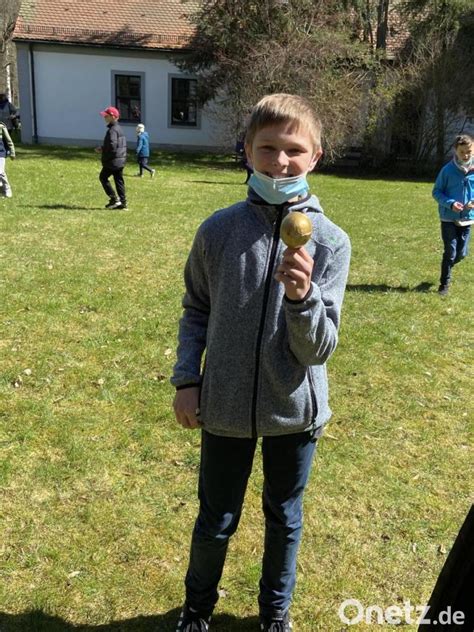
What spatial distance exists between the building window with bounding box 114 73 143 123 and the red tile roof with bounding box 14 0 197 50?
4.45 feet

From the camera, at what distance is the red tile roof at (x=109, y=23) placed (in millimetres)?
24281

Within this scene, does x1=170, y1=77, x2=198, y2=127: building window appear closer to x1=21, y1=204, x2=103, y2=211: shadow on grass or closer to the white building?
the white building

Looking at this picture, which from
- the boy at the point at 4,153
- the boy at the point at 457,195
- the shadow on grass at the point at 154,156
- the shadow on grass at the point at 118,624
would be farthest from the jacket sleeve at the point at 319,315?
the shadow on grass at the point at 154,156

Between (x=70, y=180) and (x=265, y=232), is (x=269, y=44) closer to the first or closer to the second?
(x=70, y=180)

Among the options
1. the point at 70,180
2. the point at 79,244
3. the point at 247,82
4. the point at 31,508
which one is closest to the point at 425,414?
the point at 31,508

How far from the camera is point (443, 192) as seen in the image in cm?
664

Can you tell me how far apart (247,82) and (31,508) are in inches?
738

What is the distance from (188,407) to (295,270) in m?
0.74

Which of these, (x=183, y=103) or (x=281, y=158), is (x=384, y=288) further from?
(x=183, y=103)

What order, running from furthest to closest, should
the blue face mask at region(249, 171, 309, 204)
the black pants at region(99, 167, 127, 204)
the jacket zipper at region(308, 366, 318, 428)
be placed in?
1. the black pants at region(99, 167, 127, 204)
2. the jacket zipper at region(308, 366, 318, 428)
3. the blue face mask at region(249, 171, 309, 204)

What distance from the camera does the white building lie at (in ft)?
80.0

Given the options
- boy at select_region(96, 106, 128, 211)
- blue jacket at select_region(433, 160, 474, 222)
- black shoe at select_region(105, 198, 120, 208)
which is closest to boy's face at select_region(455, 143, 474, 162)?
blue jacket at select_region(433, 160, 474, 222)

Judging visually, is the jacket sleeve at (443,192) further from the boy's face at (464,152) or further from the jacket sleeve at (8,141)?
the jacket sleeve at (8,141)

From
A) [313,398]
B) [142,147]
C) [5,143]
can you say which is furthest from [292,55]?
[313,398]
